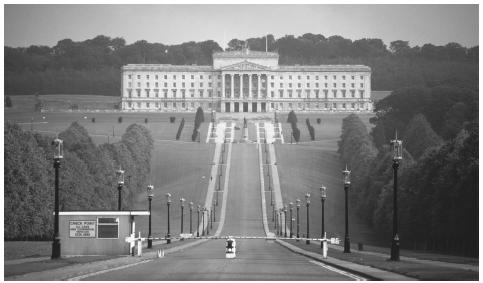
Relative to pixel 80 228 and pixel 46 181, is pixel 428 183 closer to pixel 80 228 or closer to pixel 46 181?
pixel 46 181

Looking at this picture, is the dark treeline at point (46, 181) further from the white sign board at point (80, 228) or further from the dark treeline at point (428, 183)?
the dark treeline at point (428, 183)

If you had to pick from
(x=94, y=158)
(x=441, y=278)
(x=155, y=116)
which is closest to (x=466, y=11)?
(x=441, y=278)

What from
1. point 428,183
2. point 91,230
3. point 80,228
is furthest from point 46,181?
point 91,230

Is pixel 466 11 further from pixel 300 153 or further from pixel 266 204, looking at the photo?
pixel 300 153

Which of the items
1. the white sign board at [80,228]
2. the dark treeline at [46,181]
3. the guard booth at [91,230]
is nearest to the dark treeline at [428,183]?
the guard booth at [91,230]

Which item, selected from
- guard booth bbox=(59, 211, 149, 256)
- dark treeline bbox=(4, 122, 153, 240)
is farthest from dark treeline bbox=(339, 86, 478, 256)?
dark treeline bbox=(4, 122, 153, 240)
